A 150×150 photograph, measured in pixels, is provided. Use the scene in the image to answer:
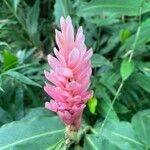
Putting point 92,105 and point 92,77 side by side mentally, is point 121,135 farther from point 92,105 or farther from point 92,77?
point 92,77

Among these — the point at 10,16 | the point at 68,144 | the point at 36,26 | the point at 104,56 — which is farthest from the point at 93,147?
the point at 10,16

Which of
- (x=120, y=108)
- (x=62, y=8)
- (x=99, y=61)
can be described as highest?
(x=62, y=8)

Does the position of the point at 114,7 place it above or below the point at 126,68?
above

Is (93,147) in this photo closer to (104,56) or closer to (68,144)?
(68,144)

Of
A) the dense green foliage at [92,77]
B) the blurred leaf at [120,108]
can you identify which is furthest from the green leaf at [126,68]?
the blurred leaf at [120,108]

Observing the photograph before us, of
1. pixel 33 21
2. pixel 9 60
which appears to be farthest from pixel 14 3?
pixel 9 60

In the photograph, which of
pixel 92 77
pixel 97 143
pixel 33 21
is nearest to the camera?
pixel 97 143
